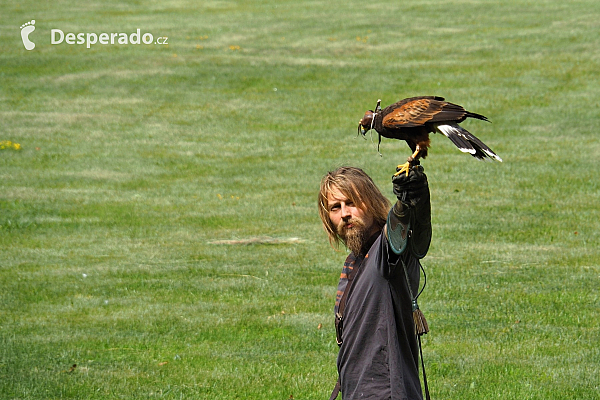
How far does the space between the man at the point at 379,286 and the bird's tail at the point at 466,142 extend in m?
0.28

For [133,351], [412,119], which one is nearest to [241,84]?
[133,351]

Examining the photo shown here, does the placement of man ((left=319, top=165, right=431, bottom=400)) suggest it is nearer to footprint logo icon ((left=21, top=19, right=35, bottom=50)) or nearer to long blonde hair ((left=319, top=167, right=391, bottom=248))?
long blonde hair ((left=319, top=167, right=391, bottom=248))

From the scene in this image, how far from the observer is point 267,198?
1354 cm

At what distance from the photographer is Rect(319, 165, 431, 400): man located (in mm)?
3539

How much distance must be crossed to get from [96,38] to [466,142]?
23.4m

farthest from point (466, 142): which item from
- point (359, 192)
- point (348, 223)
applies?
point (348, 223)

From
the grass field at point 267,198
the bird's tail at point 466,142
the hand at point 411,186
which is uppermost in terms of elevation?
the bird's tail at point 466,142

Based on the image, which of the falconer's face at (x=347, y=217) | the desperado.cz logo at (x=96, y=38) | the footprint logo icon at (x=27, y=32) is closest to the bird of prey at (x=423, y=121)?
the falconer's face at (x=347, y=217)

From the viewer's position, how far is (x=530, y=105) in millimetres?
18391

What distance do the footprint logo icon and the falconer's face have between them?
73.5 feet

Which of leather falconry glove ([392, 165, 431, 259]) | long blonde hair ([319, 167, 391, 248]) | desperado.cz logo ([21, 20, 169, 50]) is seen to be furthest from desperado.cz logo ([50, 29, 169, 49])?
leather falconry glove ([392, 165, 431, 259])

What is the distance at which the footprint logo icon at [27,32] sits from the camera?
2481 cm

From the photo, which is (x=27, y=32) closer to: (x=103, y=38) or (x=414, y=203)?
(x=103, y=38)

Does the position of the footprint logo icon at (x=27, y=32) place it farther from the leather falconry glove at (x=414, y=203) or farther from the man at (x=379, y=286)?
the leather falconry glove at (x=414, y=203)
